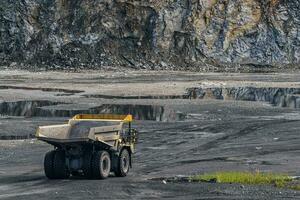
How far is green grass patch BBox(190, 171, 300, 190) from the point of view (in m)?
15.1

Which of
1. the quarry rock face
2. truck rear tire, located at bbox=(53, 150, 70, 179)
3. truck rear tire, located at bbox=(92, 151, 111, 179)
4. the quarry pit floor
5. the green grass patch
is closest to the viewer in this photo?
the quarry pit floor

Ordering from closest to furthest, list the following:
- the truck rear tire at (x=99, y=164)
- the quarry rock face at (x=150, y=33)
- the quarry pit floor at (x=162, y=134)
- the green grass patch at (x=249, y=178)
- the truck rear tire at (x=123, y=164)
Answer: the quarry pit floor at (x=162, y=134) < the green grass patch at (x=249, y=178) < the truck rear tire at (x=99, y=164) < the truck rear tire at (x=123, y=164) < the quarry rock face at (x=150, y=33)

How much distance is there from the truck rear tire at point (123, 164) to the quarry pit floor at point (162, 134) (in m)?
0.21

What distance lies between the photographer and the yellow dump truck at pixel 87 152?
16375 mm

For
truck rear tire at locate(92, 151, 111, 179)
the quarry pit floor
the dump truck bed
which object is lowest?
the quarry pit floor

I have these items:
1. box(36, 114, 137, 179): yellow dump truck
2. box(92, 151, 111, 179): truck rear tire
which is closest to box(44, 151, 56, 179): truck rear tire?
box(36, 114, 137, 179): yellow dump truck

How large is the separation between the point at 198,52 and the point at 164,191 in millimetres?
57313

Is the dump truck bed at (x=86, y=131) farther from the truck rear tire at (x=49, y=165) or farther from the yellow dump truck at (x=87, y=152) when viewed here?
the truck rear tire at (x=49, y=165)

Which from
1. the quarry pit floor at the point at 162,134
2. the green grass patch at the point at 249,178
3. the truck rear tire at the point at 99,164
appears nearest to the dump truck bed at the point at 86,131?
the truck rear tire at the point at 99,164

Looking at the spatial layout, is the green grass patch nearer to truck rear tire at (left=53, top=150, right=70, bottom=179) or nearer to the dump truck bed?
the dump truck bed

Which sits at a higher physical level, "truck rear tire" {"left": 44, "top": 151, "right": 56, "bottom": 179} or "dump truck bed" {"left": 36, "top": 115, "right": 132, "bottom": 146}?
"dump truck bed" {"left": 36, "top": 115, "right": 132, "bottom": 146}

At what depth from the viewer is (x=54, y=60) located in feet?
232

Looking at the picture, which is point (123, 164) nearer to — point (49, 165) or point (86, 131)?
point (86, 131)

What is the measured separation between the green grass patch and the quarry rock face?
52.9 meters
